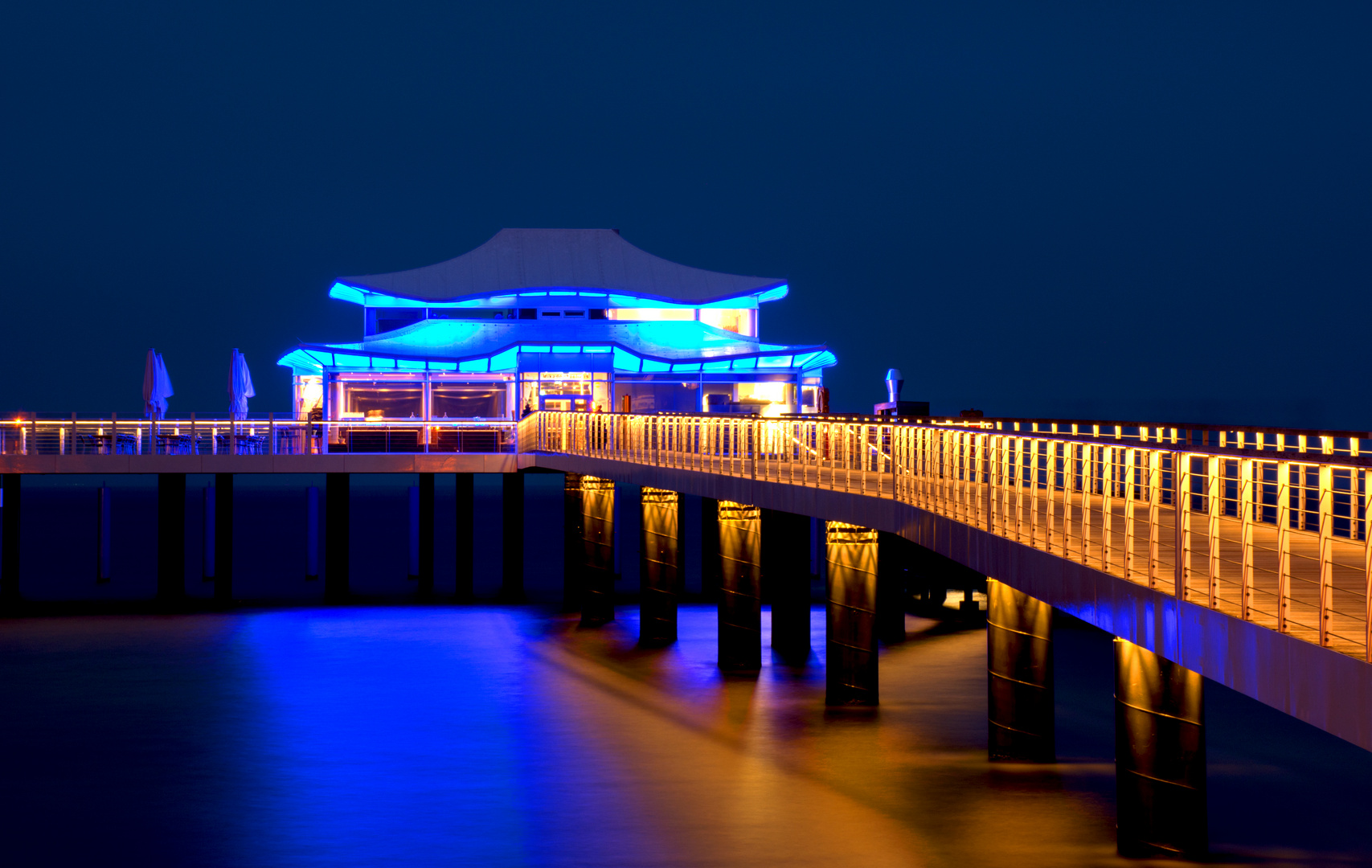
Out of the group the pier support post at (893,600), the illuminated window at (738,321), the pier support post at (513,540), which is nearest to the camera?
the pier support post at (893,600)

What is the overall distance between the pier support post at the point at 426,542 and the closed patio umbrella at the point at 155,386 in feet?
24.0

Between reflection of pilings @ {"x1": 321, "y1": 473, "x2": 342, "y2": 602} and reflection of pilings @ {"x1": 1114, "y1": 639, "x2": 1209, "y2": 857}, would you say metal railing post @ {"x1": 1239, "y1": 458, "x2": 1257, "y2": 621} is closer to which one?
reflection of pilings @ {"x1": 1114, "y1": 639, "x2": 1209, "y2": 857}

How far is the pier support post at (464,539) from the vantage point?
1649 inches

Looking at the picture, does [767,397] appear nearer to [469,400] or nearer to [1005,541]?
[469,400]

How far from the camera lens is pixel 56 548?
77.5m

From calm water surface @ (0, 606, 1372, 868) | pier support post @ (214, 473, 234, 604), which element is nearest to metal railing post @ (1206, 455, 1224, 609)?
calm water surface @ (0, 606, 1372, 868)

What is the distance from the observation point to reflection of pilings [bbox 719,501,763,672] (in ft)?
91.0

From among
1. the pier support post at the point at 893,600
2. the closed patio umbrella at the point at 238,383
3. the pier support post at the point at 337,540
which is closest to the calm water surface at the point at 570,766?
the pier support post at the point at 893,600

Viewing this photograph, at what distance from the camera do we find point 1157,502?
462 inches

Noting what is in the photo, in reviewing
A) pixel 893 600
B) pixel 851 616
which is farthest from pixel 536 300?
pixel 851 616

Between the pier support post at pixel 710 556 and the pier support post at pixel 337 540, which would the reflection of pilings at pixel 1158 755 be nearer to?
the pier support post at pixel 710 556

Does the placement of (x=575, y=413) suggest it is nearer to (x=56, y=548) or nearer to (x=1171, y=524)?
(x=1171, y=524)

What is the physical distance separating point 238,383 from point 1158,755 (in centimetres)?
3600

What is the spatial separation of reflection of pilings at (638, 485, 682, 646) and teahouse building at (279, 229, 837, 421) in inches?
427
